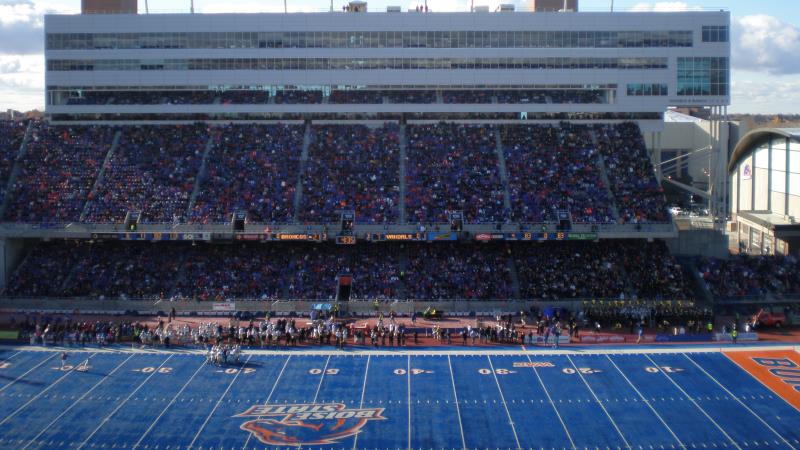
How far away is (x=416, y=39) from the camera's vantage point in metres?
48.7

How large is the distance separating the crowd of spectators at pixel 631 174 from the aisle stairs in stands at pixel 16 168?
3405 cm

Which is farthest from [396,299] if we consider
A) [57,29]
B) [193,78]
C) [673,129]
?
[673,129]

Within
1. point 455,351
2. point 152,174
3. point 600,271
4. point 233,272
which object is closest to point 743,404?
point 455,351

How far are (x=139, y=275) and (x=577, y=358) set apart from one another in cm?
2267

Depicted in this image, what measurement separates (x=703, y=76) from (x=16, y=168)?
137ft

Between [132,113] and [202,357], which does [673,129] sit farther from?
[202,357]

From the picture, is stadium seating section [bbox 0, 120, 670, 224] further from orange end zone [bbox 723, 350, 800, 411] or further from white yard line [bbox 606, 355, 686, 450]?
white yard line [bbox 606, 355, 686, 450]

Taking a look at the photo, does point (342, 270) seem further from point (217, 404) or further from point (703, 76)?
point (703, 76)

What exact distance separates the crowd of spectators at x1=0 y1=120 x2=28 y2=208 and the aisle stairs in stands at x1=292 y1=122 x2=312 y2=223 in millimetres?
16718

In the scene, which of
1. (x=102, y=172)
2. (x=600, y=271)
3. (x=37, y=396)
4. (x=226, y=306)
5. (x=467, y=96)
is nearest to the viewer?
(x=37, y=396)

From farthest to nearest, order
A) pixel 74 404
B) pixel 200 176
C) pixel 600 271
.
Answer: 1. pixel 200 176
2. pixel 600 271
3. pixel 74 404

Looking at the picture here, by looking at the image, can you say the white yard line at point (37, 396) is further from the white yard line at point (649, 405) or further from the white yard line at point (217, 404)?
the white yard line at point (649, 405)

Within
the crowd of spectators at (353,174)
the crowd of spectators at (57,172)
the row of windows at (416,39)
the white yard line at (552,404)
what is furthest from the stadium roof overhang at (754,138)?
the crowd of spectators at (57,172)

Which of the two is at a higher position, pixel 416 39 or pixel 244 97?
pixel 416 39
